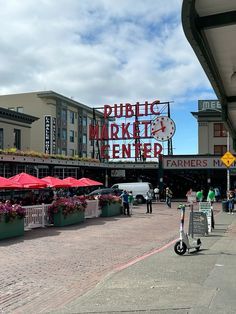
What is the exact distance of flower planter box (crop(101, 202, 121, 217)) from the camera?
25.1m

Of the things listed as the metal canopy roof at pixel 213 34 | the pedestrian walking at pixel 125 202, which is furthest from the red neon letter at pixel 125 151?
the metal canopy roof at pixel 213 34

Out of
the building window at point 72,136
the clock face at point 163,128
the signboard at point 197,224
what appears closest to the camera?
the signboard at point 197,224

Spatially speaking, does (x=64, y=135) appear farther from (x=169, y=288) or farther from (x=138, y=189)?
(x=169, y=288)

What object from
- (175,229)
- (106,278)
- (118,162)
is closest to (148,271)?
(106,278)

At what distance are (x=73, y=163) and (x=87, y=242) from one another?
26435 millimetres

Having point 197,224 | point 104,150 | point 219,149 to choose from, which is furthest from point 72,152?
point 197,224

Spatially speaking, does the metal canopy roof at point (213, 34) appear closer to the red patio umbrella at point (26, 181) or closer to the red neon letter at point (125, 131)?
the red patio umbrella at point (26, 181)

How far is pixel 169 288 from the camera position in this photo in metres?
7.76

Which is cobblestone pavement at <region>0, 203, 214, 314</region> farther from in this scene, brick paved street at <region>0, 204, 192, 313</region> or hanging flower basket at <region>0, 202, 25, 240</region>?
hanging flower basket at <region>0, 202, 25, 240</region>

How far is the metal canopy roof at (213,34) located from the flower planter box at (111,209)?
14.5m

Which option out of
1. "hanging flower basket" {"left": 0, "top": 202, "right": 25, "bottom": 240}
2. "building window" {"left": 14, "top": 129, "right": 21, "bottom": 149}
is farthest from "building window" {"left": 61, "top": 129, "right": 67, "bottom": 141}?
"hanging flower basket" {"left": 0, "top": 202, "right": 25, "bottom": 240}

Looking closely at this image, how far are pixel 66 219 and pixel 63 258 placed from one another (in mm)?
8019

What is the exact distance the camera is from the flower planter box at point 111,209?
25.1 m

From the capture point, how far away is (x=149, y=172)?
52406 millimetres
